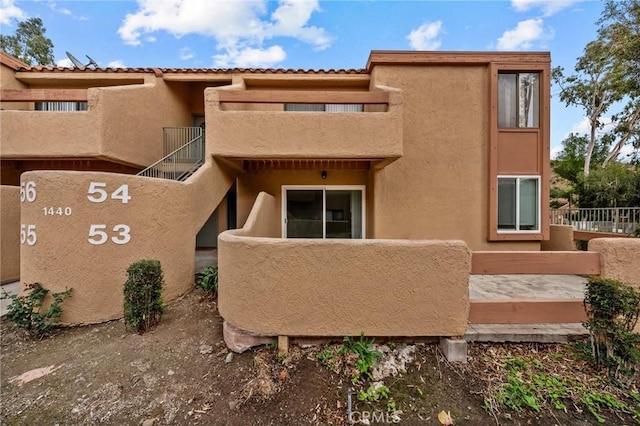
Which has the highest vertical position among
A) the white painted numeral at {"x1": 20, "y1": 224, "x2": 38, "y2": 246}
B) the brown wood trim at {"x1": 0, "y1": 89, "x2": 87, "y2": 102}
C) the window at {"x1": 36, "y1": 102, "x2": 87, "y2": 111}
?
the window at {"x1": 36, "y1": 102, "x2": 87, "y2": 111}

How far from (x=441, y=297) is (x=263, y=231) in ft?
14.0

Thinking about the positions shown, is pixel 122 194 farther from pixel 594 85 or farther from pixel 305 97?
pixel 594 85

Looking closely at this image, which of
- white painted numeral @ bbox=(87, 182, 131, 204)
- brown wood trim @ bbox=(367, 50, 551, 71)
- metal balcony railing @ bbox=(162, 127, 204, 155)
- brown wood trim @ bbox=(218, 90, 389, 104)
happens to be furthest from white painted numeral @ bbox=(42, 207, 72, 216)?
brown wood trim @ bbox=(367, 50, 551, 71)

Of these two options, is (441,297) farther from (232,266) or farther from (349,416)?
(232,266)

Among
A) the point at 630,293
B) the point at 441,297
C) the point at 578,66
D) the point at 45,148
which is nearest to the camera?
the point at 630,293

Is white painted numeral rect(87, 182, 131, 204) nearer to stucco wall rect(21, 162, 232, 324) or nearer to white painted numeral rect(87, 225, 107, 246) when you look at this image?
stucco wall rect(21, 162, 232, 324)

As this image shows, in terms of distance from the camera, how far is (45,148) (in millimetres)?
7059

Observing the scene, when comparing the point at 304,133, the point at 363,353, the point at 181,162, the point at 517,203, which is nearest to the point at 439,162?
the point at 517,203

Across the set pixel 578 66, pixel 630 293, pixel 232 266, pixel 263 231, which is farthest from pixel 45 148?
pixel 578 66

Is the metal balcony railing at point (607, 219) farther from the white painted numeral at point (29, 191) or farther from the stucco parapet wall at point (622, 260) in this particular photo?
the white painted numeral at point (29, 191)

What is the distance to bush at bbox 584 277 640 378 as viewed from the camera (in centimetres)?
330

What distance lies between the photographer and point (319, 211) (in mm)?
8516

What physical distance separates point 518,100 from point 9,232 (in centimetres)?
1469

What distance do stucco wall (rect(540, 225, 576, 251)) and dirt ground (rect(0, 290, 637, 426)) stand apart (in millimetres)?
6105
